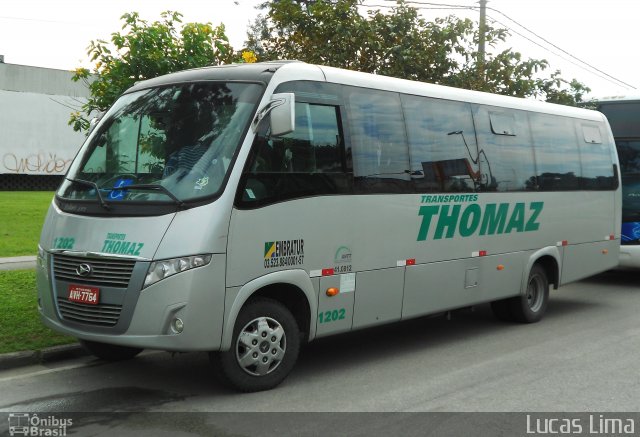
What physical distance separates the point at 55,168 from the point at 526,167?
108ft

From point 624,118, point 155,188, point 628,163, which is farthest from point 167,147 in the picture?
point 624,118

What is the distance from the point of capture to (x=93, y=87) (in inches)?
406

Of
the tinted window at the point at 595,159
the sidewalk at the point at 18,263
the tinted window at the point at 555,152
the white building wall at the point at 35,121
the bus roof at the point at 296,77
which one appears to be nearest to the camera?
the bus roof at the point at 296,77

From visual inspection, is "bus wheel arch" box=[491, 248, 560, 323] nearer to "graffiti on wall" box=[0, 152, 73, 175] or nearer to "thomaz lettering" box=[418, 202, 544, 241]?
"thomaz lettering" box=[418, 202, 544, 241]

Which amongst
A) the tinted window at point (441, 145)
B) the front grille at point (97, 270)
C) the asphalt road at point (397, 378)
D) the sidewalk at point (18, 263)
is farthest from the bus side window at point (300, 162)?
the sidewalk at point (18, 263)

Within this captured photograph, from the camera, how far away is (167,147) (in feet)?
21.7

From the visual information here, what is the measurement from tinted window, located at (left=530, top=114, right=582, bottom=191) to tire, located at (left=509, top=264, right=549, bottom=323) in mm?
1195

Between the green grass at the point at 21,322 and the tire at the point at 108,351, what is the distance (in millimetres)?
464

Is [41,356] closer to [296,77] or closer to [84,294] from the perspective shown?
[84,294]

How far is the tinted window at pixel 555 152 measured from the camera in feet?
34.0

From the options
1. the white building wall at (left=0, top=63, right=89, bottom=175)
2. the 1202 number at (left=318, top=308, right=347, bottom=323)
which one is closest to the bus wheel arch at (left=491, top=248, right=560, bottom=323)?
the 1202 number at (left=318, top=308, right=347, bottom=323)

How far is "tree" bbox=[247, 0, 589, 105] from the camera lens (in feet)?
43.7

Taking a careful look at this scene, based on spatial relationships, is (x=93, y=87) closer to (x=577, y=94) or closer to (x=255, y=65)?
(x=255, y=65)

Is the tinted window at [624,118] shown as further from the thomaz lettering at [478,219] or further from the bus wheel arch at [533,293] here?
the thomaz lettering at [478,219]
